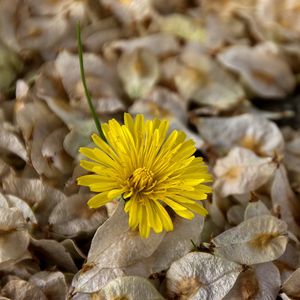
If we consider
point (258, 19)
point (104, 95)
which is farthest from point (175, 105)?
point (258, 19)

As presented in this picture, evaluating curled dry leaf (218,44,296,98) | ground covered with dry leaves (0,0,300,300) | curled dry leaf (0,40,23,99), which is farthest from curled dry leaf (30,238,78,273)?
curled dry leaf (218,44,296,98)

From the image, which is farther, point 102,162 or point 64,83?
point 64,83

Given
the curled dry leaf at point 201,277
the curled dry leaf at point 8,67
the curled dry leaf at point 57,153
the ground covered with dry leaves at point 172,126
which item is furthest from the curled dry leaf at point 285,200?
the curled dry leaf at point 8,67

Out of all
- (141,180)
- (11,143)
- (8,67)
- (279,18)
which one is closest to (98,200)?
(141,180)

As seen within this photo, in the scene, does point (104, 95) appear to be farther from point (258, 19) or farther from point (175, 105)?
point (258, 19)

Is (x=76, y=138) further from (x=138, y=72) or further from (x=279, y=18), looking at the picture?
(x=279, y=18)

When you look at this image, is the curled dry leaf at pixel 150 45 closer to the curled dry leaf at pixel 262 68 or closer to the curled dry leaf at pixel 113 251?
the curled dry leaf at pixel 262 68
